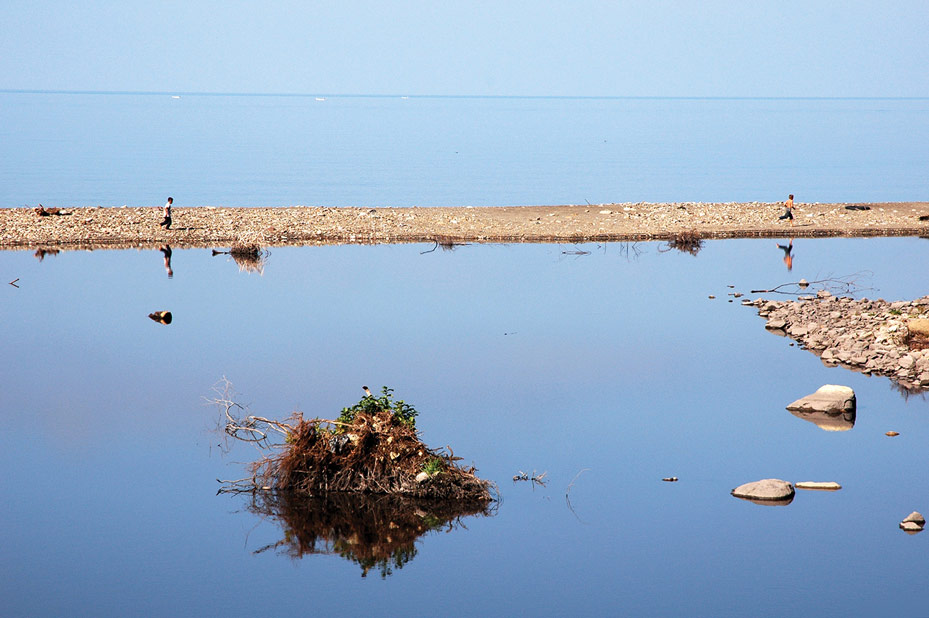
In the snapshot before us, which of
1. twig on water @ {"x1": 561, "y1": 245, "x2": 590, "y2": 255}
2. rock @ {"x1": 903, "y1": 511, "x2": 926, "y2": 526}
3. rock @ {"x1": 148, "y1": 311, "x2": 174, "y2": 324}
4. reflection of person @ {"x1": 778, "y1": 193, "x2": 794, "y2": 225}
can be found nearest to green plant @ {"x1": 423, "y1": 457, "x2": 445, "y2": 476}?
rock @ {"x1": 903, "y1": 511, "x2": 926, "y2": 526}

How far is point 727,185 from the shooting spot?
88375 mm

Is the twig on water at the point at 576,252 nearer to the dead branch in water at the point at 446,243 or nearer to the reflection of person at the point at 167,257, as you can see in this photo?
the dead branch in water at the point at 446,243

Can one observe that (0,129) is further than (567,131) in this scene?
No

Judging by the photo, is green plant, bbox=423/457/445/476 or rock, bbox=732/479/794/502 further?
rock, bbox=732/479/794/502

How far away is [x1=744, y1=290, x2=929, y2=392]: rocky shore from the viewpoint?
Answer: 27.8m

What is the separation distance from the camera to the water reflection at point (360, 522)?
1847cm

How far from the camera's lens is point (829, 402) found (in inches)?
997

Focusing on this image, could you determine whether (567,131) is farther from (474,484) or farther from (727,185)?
(474,484)

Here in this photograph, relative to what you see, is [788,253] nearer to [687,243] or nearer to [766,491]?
[687,243]

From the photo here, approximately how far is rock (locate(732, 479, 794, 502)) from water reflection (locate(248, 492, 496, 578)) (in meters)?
4.63

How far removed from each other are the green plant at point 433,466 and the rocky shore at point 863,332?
13.0 metres

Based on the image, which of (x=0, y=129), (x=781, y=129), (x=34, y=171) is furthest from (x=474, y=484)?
(x=781, y=129)

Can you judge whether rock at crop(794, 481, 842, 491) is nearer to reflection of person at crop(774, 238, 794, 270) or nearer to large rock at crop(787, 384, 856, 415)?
large rock at crop(787, 384, 856, 415)

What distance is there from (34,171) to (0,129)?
84576 mm
